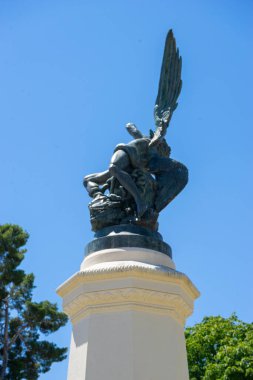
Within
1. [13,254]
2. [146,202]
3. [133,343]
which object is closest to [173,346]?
[133,343]

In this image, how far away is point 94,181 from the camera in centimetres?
677

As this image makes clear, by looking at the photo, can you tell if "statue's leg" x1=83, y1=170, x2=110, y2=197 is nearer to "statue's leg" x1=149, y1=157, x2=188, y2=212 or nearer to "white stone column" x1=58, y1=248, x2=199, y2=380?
"statue's leg" x1=149, y1=157, x2=188, y2=212

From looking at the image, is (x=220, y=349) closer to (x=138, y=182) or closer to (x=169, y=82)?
(x=169, y=82)

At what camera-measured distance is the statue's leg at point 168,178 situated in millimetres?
6586

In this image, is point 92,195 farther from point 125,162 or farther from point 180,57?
point 180,57

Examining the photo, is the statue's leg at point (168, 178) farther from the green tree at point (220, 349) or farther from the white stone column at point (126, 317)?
the green tree at point (220, 349)

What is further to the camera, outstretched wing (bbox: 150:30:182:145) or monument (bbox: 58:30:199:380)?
outstretched wing (bbox: 150:30:182:145)

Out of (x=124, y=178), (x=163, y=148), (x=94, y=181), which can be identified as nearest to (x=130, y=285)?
(x=124, y=178)

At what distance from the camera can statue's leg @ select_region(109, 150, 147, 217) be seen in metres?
6.14

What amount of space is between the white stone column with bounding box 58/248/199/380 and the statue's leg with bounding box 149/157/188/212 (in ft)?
3.45

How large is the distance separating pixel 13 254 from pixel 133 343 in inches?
774

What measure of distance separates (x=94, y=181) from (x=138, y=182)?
27.8 inches

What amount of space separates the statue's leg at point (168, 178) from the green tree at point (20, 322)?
57.4 ft

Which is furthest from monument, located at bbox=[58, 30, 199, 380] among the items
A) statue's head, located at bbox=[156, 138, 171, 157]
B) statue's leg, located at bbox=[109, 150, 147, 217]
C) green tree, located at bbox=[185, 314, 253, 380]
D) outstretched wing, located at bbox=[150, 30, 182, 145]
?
green tree, located at bbox=[185, 314, 253, 380]
